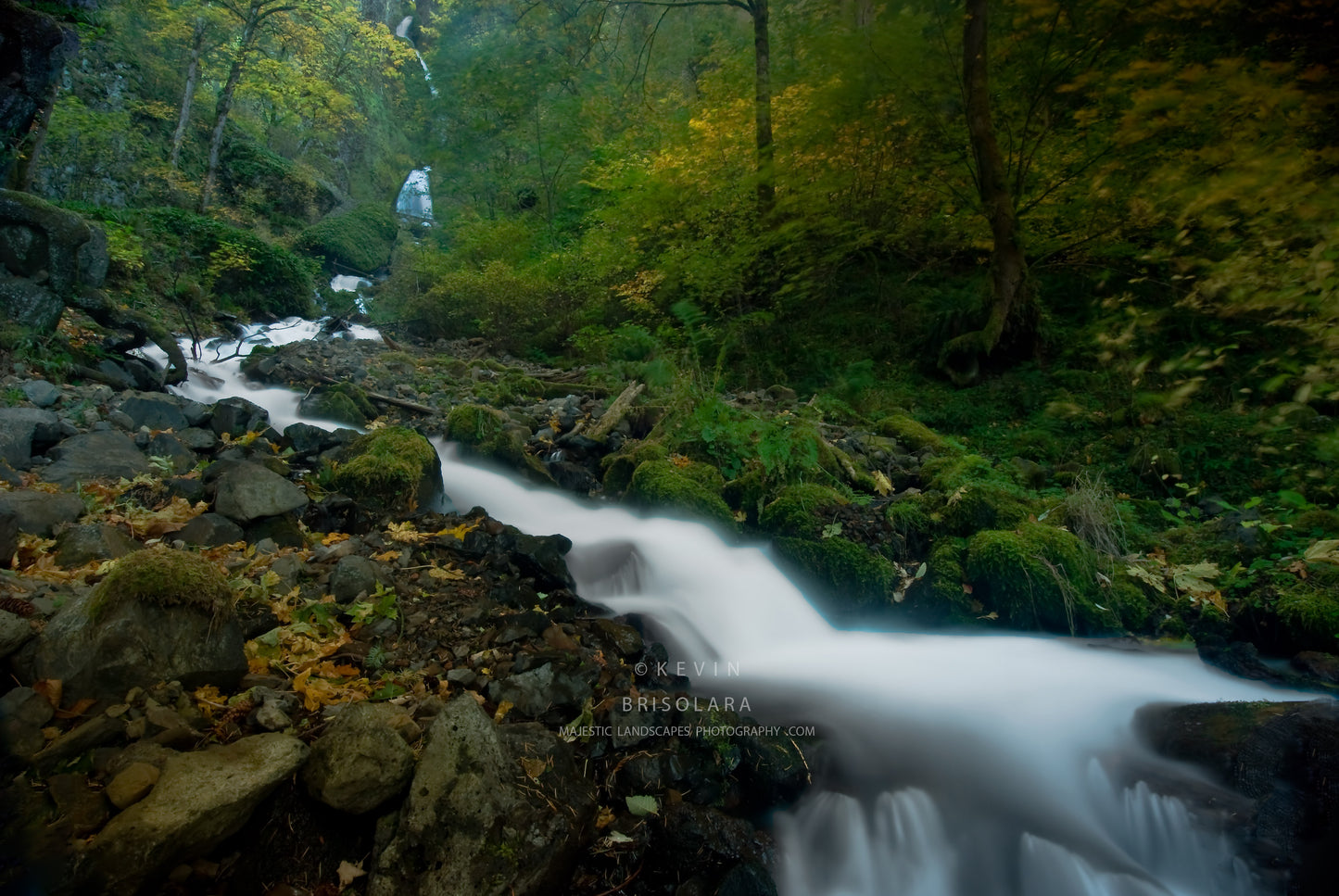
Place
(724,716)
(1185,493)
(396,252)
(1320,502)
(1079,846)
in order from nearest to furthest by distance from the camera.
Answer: (1079,846) < (724,716) < (1320,502) < (1185,493) < (396,252)

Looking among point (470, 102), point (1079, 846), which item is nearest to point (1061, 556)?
point (1079, 846)

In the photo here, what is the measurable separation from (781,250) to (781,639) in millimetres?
6282

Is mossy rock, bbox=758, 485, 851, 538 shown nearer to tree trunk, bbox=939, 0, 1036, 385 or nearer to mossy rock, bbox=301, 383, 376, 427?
tree trunk, bbox=939, 0, 1036, 385

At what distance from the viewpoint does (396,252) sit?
20.3m

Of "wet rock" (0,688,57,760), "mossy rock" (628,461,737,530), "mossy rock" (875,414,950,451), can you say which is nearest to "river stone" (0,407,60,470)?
"wet rock" (0,688,57,760)

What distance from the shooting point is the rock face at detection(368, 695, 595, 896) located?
182cm

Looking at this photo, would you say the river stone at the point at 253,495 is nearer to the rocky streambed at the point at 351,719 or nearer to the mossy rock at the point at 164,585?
the rocky streambed at the point at 351,719

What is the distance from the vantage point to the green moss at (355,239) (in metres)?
18.1

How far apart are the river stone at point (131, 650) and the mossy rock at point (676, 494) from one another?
313 centimetres

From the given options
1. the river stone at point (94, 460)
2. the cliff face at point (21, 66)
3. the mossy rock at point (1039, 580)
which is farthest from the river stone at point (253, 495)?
the cliff face at point (21, 66)

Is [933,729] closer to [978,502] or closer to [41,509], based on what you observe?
[978,502]

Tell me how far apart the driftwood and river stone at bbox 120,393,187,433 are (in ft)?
11.4

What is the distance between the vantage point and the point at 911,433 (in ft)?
20.5

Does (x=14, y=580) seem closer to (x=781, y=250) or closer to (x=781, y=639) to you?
(x=781, y=639)
